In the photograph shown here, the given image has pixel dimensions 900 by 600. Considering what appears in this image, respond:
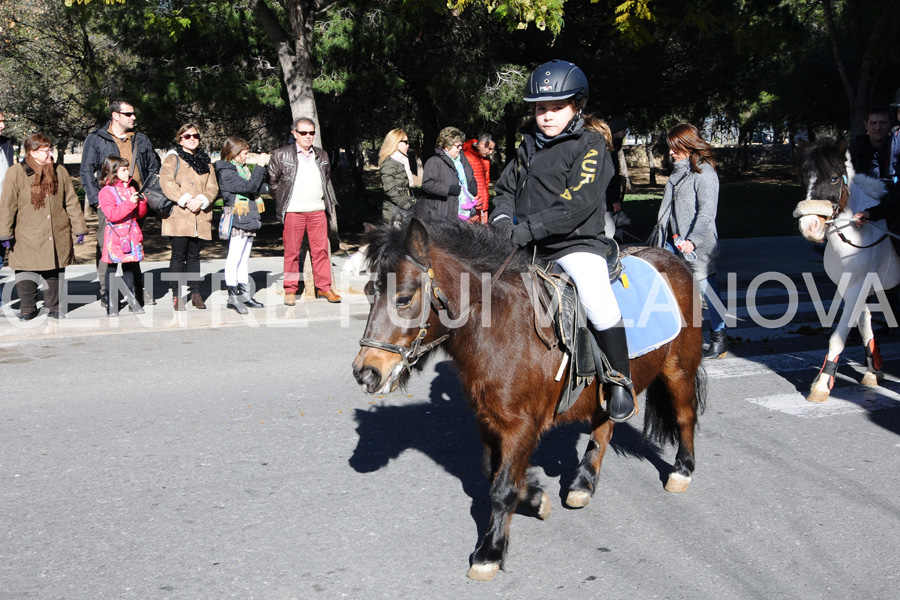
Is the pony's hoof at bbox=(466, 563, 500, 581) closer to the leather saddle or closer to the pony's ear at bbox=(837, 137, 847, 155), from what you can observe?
the leather saddle

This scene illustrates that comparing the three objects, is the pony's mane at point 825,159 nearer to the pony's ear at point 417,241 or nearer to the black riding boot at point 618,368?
the black riding boot at point 618,368

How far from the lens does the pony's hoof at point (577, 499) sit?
14.8 feet

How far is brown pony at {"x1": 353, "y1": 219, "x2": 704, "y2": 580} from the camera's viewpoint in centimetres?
353

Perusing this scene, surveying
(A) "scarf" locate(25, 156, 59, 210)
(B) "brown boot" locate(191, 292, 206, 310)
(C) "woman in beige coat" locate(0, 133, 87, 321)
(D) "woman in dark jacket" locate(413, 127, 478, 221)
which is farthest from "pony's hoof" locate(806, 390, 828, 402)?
(A) "scarf" locate(25, 156, 59, 210)

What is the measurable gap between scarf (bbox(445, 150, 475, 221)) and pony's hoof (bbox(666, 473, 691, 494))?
21.2ft

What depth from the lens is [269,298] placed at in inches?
424

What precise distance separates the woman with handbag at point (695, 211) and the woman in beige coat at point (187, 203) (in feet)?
A: 17.8

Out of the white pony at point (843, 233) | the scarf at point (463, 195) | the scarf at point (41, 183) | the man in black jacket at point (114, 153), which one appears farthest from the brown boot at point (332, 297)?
the white pony at point (843, 233)

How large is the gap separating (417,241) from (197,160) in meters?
7.27

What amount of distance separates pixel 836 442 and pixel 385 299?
364 centimetres

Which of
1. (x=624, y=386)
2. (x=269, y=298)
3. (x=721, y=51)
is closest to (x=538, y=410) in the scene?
(x=624, y=386)

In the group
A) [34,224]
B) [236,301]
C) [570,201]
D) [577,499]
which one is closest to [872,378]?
[577,499]

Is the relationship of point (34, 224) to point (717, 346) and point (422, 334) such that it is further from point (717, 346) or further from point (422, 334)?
point (717, 346)

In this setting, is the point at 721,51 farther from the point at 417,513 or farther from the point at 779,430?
the point at 417,513
